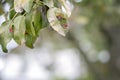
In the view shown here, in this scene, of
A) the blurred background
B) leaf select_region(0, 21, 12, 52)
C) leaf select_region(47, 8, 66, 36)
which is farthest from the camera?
the blurred background

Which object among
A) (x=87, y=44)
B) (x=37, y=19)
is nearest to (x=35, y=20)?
(x=37, y=19)

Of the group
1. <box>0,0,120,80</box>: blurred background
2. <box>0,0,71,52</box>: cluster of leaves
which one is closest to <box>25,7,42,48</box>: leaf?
<box>0,0,71,52</box>: cluster of leaves

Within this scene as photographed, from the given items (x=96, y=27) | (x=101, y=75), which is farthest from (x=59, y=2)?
(x=101, y=75)

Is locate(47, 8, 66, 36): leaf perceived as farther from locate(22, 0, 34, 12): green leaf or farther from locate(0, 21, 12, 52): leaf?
locate(0, 21, 12, 52): leaf

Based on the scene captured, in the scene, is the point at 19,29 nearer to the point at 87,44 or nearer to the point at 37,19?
the point at 37,19

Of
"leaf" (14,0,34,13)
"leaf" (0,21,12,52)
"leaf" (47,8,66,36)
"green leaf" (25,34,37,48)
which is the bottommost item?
"green leaf" (25,34,37,48)

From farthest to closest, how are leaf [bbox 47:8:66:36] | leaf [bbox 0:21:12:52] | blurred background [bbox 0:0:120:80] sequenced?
blurred background [bbox 0:0:120:80] < leaf [bbox 0:21:12:52] < leaf [bbox 47:8:66:36]

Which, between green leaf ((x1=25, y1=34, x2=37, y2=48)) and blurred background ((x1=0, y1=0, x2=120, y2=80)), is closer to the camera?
green leaf ((x1=25, y1=34, x2=37, y2=48))

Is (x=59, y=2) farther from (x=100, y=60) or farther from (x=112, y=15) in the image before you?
(x=100, y=60)
